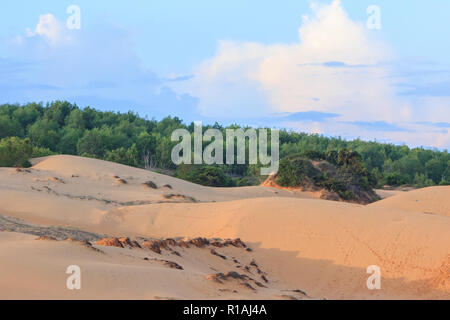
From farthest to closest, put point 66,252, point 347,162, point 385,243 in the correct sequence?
point 347,162
point 385,243
point 66,252

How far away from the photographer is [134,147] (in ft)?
148

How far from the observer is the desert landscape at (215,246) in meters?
8.40

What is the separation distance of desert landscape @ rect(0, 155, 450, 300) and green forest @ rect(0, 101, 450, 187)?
1204cm

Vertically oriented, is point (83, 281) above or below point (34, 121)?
below

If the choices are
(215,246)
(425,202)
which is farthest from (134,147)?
(215,246)

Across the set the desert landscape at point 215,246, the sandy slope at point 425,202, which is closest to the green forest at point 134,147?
the sandy slope at point 425,202

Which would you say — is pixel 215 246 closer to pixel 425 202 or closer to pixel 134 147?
pixel 425 202

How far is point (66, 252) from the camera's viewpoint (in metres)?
9.66

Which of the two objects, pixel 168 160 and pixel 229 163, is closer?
pixel 168 160

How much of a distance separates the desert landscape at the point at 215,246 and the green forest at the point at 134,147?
1204cm

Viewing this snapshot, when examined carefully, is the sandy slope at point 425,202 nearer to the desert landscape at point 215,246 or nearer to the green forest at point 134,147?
the desert landscape at point 215,246
